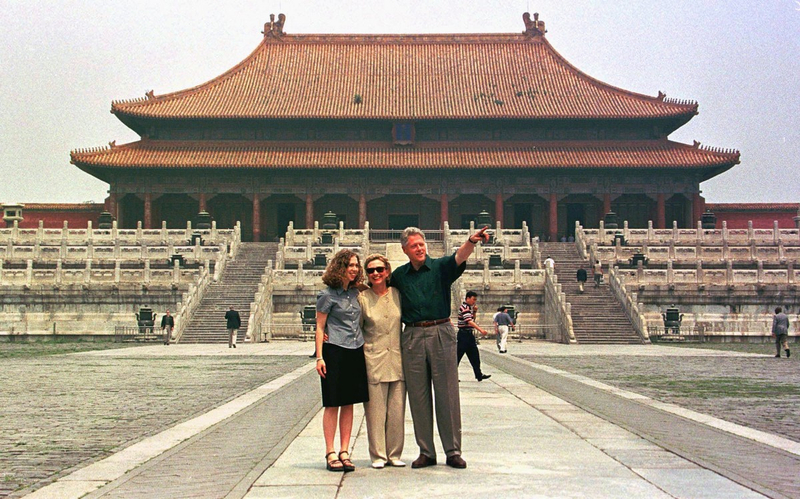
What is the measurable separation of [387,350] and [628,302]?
28.1 metres

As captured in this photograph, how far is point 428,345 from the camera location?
7902 mm

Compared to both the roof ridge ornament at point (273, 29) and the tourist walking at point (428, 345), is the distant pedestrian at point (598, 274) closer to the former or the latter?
the tourist walking at point (428, 345)

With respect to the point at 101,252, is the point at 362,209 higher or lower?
higher

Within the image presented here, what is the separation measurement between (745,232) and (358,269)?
1517 inches

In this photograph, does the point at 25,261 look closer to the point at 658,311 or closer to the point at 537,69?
the point at 658,311

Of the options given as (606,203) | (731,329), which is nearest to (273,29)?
(606,203)

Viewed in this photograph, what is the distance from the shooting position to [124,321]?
123ft

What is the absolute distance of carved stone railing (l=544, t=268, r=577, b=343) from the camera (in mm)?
33281

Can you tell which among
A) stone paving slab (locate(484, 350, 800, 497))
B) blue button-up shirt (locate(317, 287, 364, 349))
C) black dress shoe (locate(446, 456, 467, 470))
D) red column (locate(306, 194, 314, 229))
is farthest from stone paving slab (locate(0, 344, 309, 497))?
red column (locate(306, 194, 314, 229))

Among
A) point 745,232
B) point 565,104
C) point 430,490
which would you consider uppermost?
point 565,104

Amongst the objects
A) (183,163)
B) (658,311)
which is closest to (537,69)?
(183,163)

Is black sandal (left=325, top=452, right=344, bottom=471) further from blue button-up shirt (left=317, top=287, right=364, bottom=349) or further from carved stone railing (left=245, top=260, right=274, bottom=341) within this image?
carved stone railing (left=245, top=260, right=274, bottom=341)

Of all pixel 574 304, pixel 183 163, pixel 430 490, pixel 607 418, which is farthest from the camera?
pixel 183 163

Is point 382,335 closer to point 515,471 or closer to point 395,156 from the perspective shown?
point 515,471
